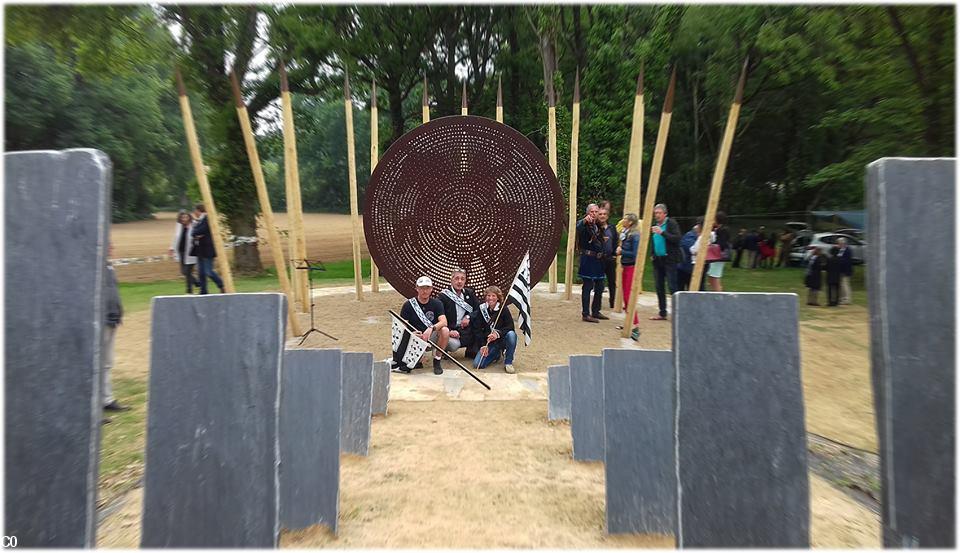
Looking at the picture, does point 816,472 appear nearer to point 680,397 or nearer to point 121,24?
point 680,397

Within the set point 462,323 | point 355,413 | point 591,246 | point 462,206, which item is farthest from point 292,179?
point 591,246

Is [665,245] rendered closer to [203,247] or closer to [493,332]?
[493,332]

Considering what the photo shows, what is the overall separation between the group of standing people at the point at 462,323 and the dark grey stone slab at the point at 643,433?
2.62 m

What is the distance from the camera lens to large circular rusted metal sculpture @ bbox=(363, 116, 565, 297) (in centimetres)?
659

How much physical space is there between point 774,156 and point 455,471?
782 inches

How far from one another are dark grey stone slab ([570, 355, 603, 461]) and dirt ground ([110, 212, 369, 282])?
11.9 meters

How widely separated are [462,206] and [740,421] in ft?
17.6

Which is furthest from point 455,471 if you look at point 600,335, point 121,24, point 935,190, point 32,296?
point 121,24

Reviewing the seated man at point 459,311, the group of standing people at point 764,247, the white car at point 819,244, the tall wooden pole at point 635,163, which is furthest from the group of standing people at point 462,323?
the group of standing people at point 764,247

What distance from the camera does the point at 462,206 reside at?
6703 mm

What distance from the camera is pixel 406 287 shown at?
258 inches

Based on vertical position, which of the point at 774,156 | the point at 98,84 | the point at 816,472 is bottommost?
the point at 816,472

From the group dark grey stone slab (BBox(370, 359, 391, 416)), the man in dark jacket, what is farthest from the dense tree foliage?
dark grey stone slab (BBox(370, 359, 391, 416))

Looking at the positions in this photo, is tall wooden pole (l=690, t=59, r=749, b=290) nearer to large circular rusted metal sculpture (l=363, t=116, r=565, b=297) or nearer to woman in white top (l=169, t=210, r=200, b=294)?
large circular rusted metal sculpture (l=363, t=116, r=565, b=297)
